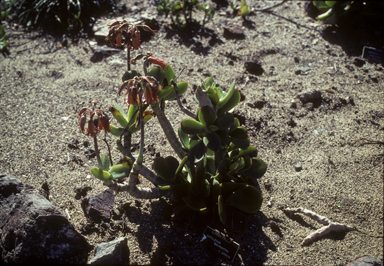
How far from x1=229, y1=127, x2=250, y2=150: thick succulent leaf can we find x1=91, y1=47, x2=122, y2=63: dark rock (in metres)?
2.83

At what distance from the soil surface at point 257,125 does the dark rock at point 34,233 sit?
0.70ft

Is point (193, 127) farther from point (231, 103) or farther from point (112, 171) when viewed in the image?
point (112, 171)

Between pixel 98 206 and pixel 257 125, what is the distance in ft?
5.87

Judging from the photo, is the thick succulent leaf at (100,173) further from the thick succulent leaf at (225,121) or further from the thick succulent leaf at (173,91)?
the thick succulent leaf at (225,121)

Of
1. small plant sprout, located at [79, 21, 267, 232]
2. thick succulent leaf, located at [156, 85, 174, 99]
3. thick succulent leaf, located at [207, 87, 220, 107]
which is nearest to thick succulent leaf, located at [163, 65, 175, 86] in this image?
small plant sprout, located at [79, 21, 267, 232]

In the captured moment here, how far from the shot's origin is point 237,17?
493 cm

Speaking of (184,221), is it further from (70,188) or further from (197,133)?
(70,188)

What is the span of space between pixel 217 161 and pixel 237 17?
3.56 m

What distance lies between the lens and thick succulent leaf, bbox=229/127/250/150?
77.3 inches

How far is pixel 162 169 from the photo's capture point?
2127 millimetres

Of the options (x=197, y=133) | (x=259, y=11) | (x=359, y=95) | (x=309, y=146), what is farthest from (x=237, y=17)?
(x=197, y=133)

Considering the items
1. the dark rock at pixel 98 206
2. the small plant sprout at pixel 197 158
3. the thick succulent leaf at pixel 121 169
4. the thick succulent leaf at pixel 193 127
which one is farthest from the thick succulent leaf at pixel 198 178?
the dark rock at pixel 98 206

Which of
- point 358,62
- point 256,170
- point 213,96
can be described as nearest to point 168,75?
point 213,96

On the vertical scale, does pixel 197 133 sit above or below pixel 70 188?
above
